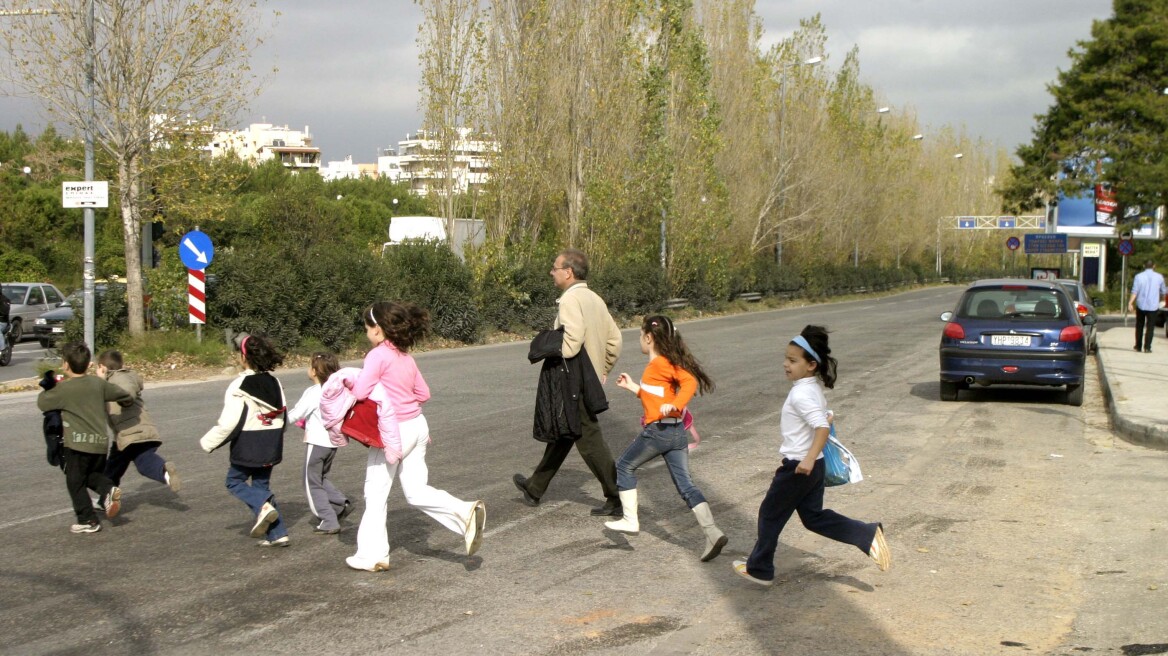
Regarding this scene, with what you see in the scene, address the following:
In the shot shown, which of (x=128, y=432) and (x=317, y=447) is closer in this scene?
(x=317, y=447)

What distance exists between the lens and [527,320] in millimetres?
31141

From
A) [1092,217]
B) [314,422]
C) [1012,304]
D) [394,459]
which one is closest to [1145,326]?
[1012,304]

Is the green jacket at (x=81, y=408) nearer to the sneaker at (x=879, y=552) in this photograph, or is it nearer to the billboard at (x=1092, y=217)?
the sneaker at (x=879, y=552)

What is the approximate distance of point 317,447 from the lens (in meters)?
7.15

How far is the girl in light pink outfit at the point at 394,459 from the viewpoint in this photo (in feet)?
20.6

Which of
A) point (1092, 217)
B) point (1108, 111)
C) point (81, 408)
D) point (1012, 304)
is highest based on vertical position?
point (1108, 111)

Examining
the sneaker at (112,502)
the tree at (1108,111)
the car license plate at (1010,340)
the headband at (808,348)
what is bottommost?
the sneaker at (112,502)

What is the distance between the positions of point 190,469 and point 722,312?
36216 mm

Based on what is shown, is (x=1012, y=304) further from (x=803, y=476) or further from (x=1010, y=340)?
(x=803, y=476)

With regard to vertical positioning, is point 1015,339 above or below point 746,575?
above

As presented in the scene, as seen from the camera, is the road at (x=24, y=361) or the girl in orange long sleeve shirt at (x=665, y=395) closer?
the girl in orange long sleeve shirt at (x=665, y=395)

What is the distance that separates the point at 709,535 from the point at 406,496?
1755 mm

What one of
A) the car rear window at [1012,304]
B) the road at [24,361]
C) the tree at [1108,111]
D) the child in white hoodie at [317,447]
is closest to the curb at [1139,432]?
the car rear window at [1012,304]

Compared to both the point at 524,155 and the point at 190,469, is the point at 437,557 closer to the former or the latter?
the point at 190,469
